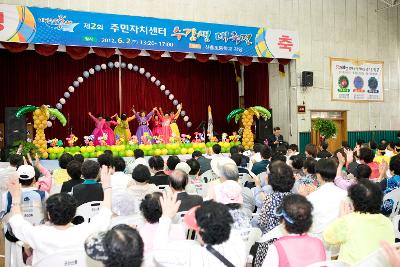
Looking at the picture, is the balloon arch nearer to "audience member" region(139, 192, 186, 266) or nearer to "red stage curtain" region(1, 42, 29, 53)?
"red stage curtain" region(1, 42, 29, 53)

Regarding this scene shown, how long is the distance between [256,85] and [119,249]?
12.7 meters

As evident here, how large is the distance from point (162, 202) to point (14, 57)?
11.0 meters

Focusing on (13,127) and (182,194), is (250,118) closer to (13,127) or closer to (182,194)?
(13,127)

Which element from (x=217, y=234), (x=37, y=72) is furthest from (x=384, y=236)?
(x=37, y=72)

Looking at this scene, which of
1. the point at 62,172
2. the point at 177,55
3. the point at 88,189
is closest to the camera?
the point at 88,189

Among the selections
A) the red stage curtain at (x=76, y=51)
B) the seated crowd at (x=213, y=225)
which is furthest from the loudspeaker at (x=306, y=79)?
the seated crowd at (x=213, y=225)

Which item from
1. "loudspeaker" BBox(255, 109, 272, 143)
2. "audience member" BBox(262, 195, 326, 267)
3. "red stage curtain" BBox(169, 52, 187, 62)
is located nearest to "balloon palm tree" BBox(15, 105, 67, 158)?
"red stage curtain" BBox(169, 52, 187, 62)

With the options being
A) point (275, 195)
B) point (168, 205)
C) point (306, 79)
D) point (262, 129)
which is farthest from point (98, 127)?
point (168, 205)

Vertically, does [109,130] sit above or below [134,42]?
below

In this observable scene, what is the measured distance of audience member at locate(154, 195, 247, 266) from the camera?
2.00 meters

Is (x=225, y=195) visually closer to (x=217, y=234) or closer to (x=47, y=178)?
(x=217, y=234)

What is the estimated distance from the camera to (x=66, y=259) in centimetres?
205

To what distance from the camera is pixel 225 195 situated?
283cm

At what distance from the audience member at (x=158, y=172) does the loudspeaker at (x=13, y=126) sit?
19.4 ft
